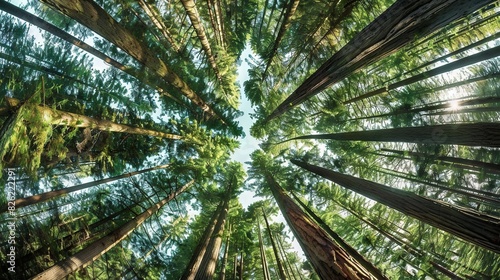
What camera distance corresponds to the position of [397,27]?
2.72 m

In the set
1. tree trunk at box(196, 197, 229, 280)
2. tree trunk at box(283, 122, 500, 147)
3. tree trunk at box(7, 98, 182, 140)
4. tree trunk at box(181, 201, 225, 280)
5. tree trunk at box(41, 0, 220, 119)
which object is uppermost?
tree trunk at box(41, 0, 220, 119)

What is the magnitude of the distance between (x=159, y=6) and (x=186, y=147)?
4.86 m

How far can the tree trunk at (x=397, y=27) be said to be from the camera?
238 cm

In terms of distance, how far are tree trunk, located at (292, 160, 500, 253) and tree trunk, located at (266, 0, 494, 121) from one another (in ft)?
6.32

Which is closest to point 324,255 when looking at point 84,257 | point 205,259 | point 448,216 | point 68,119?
point 448,216

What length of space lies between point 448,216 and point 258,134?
866 cm

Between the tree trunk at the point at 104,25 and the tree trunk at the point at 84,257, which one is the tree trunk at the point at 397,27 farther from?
the tree trunk at the point at 84,257

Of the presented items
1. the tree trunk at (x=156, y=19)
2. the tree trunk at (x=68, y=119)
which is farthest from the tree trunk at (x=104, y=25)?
the tree trunk at (x=156, y=19)

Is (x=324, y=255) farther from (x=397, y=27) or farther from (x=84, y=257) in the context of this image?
(x=84, y=257)

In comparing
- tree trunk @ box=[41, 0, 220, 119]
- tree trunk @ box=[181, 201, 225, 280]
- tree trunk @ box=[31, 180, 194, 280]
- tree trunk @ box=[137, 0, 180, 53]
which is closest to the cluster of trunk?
tree trunk @ box=[181, 201, 225, 280]

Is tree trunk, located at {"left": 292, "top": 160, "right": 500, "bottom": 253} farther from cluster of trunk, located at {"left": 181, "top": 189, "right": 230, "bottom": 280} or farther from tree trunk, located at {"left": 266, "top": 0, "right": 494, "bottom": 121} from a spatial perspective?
cluster of trunk, located at {"left": 181, "top": 189, "right": 230, "bottom": 280}

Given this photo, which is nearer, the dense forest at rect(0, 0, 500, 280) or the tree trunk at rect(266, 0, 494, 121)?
the tree trunk at rect(266, 0, 494, 121)

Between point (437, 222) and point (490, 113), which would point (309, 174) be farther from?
point (437, 222)

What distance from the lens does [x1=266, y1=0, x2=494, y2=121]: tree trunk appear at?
7.80ft
